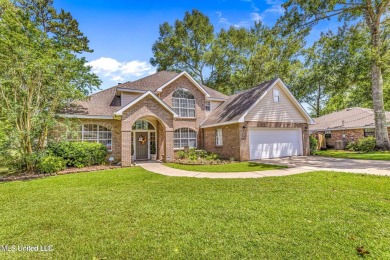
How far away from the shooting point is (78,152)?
1210 cm

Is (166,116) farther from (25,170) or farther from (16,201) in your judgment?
(16,201)

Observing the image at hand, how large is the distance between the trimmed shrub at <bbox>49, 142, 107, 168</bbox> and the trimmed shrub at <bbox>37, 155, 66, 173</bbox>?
2.51 ft

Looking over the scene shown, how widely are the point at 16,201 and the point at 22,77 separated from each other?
24.8 ft

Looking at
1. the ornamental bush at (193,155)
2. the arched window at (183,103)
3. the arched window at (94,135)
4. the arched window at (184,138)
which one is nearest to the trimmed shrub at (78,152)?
the arched window at (94,135)

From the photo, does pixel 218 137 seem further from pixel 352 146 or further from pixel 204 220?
pixel 352 146

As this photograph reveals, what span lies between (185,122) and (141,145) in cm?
407

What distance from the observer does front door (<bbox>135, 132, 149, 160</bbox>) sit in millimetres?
16031

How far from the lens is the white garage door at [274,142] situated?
1458cm

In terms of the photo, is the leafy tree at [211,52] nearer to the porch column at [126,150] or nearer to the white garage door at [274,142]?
the white garage door at [274,142]

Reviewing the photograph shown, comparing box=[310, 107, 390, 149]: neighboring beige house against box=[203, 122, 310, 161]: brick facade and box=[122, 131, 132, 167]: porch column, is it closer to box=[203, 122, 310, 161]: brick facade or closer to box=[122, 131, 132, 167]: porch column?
box=[203, 122, 310, 161]: brick facade

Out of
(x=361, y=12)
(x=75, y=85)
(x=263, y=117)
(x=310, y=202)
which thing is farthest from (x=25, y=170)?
(x=361, y=12)

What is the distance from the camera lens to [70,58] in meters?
11.6

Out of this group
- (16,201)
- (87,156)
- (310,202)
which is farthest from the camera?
(87,156)

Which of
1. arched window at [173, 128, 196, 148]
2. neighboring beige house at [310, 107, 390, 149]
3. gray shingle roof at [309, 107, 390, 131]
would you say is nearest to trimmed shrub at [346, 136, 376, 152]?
neighboring beige house at [310, 107, 390, 149]
